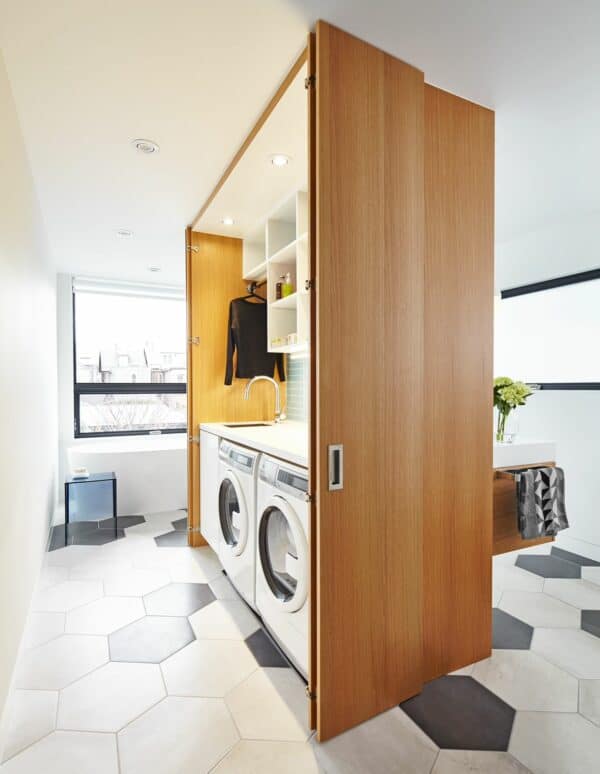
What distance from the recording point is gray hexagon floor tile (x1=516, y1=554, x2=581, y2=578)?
111 inches

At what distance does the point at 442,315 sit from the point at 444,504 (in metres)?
0.75

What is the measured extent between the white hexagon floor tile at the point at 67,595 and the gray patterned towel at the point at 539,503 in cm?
232

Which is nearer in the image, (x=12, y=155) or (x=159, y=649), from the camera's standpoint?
(x=12, y=155)

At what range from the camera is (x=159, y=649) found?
200 centimetres

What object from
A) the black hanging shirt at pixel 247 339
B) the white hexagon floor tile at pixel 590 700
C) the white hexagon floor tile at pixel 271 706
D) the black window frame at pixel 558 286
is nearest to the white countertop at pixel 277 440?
the black hanging shirt at pixel 247 339

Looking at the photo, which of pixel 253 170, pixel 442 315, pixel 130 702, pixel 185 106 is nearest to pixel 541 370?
pixel 442 315

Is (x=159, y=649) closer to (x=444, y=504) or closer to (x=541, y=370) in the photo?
(x=444, y=504)

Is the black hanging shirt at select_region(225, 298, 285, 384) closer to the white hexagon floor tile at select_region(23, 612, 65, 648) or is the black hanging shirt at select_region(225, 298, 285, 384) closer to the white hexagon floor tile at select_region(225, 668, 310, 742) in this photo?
the white hexagon floor tile at select_region(23, 612, 65, 648)

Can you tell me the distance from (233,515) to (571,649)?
5.62ft

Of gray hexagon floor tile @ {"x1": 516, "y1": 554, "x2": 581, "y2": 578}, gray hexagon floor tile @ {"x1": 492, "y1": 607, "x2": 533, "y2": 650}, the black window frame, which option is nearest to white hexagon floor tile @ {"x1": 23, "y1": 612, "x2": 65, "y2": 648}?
gray hexagon floor tile @ {"x1": 492, "y1": 607, "x2": 533, "y2": 650}

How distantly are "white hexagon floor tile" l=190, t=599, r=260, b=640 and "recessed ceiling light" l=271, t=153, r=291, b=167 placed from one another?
7.48 feet

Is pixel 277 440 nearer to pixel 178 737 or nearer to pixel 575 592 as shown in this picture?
pixel 178 737

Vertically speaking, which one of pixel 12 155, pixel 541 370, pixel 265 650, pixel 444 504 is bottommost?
pixel 265 650

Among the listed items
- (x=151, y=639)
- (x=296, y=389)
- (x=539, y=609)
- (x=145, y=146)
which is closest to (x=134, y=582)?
(x=151, y=639)
